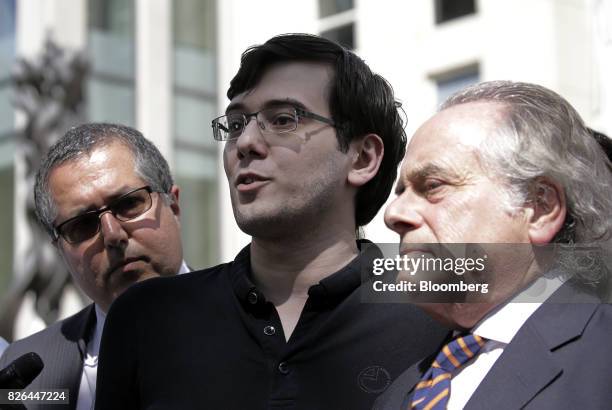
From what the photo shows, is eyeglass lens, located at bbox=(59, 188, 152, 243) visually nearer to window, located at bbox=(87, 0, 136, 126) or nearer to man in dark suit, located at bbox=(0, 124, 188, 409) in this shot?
man in dark suit, located at bbox=(0, 124, 188, 409)

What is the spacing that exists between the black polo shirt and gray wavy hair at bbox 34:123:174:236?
2.69ft

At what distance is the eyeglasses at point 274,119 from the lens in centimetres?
310

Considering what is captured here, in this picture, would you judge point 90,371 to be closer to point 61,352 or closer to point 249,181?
point 61,352

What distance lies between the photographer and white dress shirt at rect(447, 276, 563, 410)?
Result: 2.45m

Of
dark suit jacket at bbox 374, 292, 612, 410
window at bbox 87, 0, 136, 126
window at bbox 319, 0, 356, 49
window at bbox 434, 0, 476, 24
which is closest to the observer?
dark suit jacket at bbox 374, 292, 612, 410

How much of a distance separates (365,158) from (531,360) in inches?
43.3

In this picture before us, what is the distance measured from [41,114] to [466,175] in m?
17.1

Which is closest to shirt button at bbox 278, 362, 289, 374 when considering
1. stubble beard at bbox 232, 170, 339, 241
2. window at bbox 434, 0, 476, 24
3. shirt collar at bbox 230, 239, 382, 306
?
shirt collar at bbox 230, 239, 382, 306

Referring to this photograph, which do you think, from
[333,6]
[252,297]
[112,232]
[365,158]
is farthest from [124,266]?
[333,6]

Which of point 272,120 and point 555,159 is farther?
point 272,120

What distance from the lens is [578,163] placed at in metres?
2.52

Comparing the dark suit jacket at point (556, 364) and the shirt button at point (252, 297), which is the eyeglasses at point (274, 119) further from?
the dark suit jacket at point (556, 364)

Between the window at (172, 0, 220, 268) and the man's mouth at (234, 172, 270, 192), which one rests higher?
the man's mouth at (234, 172, 270, 192)

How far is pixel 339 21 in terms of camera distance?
19.2 metres
